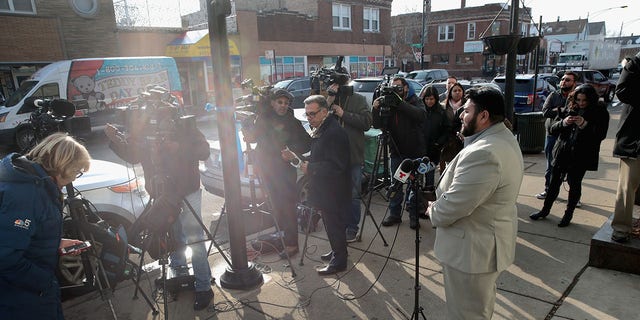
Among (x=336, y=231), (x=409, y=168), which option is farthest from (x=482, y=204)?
(x=336, y=231)

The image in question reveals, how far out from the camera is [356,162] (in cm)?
490

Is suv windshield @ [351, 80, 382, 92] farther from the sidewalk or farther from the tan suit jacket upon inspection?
the tan suit jacket

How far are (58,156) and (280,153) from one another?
7.51 feet

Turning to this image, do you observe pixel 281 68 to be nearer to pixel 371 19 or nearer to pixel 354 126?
pixel 371 19

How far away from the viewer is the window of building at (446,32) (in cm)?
4359

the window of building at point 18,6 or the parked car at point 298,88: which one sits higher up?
the window of building at point 18,6

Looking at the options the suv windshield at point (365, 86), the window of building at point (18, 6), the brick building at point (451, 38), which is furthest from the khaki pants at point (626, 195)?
the brick building at point (451, 38)

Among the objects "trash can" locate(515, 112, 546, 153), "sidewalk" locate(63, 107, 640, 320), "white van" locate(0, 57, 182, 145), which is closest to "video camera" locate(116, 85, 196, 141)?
"sidewalk" locate(63, 107, 640, 320)

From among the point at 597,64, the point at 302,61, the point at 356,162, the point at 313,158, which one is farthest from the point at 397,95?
the point at 597,64

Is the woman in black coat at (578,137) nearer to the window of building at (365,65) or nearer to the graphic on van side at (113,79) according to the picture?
the graphic on van side at (113,79)

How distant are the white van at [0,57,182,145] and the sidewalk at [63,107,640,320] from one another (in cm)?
932

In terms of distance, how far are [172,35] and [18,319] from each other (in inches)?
825

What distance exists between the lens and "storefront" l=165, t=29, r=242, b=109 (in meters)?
20.2

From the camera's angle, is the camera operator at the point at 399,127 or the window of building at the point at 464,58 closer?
the camera operator at the point at 399,127
